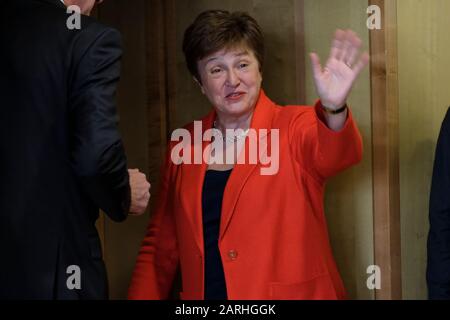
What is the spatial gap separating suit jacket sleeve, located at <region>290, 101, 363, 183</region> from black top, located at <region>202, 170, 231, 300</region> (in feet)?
0.70

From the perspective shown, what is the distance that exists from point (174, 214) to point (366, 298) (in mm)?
653

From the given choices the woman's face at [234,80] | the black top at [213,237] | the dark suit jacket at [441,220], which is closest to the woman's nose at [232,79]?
the woman's face at [234,80]

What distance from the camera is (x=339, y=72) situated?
59.4 inches

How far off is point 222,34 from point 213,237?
55cm

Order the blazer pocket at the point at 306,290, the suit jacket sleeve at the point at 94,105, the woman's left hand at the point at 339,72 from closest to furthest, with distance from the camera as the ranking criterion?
the suit jacket sleeve at the point at 94,105, the woman's left hand at the point at 339,72, the blazer pocket at the point at 306,290

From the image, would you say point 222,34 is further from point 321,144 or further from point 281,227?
point 281,227

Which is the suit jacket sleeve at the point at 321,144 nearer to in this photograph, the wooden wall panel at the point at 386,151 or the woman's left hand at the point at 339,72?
the woman's left hand at the point at 339,72

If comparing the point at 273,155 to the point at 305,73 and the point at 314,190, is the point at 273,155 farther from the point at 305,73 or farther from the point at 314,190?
the point at 305,73

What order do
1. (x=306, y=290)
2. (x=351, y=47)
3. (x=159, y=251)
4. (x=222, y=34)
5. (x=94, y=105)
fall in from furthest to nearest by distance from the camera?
1. (x=159, y=251)
2. (x=222, y=34)
3. (x=306, y=290)
4. (x=351, y=47)
5. (x=94, y=105)

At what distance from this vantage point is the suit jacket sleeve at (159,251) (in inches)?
76.2

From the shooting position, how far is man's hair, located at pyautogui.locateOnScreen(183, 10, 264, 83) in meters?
1.80

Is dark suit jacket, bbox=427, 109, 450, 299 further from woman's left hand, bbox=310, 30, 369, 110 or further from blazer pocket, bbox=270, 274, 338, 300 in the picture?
woman's left hand, bbox=310, 30, 369, 110

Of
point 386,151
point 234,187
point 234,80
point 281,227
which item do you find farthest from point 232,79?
point 386,151

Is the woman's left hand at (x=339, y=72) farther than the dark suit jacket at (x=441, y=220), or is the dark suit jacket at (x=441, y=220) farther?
the dark suit jacket at (x=441, y=220)
